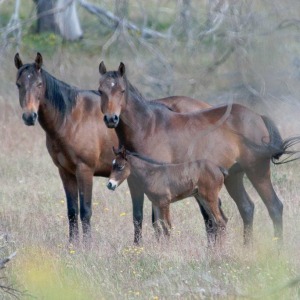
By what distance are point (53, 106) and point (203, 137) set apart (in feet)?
5.81

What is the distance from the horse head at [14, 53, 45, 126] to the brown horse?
75 centimetres

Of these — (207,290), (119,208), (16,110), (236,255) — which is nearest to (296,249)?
(236,255)

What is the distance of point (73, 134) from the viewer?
1117 cm

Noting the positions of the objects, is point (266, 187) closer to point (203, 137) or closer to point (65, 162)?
point (203, 137)

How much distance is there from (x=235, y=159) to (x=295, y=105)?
3.63 metres

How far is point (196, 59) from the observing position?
7238 millimetres

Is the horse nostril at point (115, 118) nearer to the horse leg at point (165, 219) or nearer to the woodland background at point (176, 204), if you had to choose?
the woodland background at point (176, 204)

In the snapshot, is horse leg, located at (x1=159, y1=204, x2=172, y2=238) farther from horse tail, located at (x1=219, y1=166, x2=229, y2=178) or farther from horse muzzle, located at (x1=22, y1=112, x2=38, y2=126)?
horse muzzle, located at (x1=22, y1=112, x2=38, y2=126)

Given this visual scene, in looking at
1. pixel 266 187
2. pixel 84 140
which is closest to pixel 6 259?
pixel 84 140

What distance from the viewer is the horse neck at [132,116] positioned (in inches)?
420

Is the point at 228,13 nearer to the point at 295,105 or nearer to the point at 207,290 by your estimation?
the point at 295,105

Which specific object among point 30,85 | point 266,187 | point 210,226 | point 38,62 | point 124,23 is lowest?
point 210,226

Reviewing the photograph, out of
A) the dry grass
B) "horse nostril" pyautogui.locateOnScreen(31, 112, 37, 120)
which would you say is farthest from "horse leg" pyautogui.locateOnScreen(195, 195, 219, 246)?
"horse nostril" pyautogui.locateOnScreen(31, 112, 37, 120)

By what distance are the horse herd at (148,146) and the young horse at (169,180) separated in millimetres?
10
